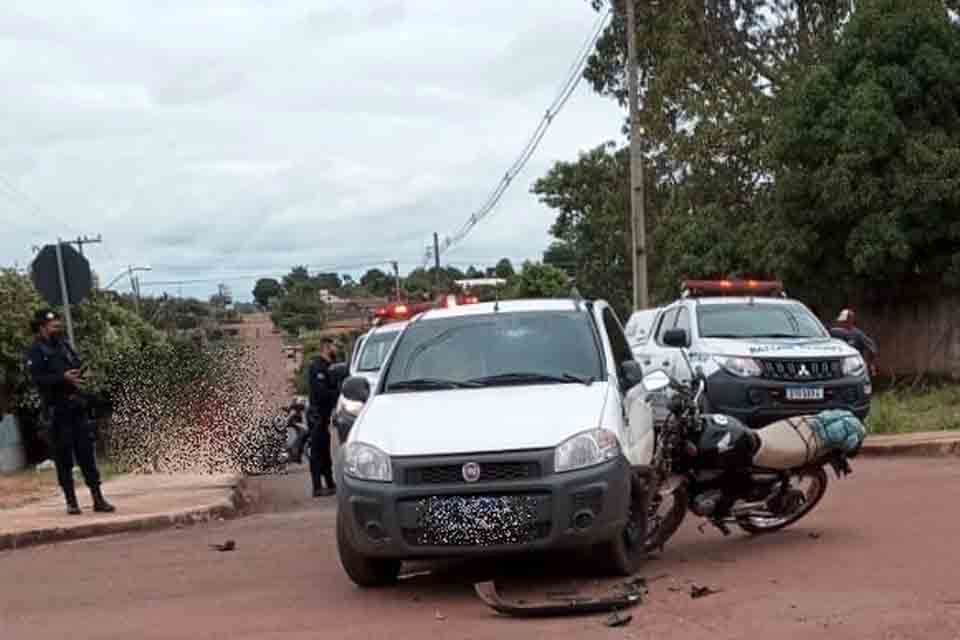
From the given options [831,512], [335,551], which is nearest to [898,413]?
[831,512]

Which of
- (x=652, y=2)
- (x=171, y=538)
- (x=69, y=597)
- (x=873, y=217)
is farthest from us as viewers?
(x=652, y=2)

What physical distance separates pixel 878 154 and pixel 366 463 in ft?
54.6

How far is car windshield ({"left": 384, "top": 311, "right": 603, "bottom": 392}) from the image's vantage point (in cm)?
803

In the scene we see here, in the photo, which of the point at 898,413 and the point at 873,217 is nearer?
the point at 898,413

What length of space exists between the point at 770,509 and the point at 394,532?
3.22m

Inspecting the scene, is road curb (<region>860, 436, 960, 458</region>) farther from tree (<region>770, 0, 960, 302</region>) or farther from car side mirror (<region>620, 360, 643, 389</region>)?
tree (<region>770, 0, 960, 302</region>)

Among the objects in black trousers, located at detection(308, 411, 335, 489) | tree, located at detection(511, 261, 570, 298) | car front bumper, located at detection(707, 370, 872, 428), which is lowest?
tree, located at detection(511, 261, 570, 298)

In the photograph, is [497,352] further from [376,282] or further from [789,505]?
[376,282]

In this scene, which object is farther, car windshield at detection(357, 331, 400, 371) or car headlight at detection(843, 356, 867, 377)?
car windshield at detection(357, 331, 400, 371)

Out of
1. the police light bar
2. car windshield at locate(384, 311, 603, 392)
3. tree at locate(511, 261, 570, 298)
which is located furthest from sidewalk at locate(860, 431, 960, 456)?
tree at locate(511, 261, 570, 298)

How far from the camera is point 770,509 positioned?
8945 millimetres

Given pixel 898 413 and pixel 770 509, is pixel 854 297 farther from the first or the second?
pixel 770 509

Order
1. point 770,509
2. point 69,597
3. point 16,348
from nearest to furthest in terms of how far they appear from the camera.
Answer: point 69,597 < point 770,509 < point 16,348

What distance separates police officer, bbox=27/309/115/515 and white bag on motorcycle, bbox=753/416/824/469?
20.4 feet
